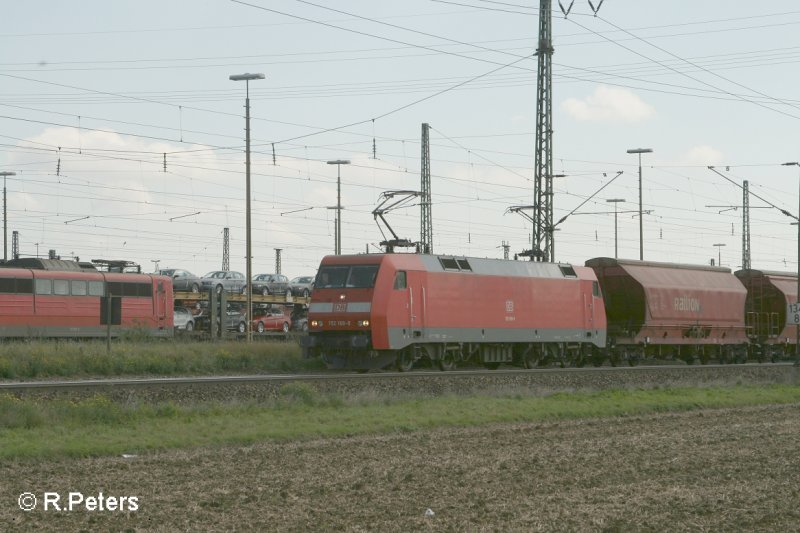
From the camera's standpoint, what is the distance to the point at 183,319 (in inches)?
2534

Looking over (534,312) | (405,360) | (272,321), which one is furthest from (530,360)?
(272,321)

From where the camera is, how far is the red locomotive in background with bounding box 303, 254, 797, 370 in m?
34.6

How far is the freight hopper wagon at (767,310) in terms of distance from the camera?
52.1 m

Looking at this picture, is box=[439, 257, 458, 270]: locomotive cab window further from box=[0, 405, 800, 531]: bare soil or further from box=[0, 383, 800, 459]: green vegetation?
box=[0, 405, 800, 531]: bare soil

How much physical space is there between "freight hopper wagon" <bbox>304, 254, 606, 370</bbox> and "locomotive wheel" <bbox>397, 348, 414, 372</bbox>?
3 cm

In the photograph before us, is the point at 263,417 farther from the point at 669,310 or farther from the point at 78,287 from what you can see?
the point at 78,287

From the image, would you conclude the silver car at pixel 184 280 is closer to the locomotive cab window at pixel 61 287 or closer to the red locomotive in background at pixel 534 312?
the locomotive cab window at pixel 61 287

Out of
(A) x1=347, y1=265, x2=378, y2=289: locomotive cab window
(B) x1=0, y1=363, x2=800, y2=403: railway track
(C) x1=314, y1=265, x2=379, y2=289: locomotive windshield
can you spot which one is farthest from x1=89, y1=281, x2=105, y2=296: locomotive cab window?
(A) x1=347, y1=265, x2=378, y2=289: locomotive cab window

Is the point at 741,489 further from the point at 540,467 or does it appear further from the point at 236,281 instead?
the point at 236,281

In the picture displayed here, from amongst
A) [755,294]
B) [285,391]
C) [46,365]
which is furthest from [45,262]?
[755,294]

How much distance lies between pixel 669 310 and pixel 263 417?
26.0m

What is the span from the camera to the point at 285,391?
25797mm

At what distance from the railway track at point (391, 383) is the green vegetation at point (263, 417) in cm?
116

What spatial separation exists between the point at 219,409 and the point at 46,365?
1189 centimetres
